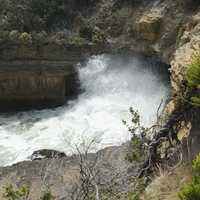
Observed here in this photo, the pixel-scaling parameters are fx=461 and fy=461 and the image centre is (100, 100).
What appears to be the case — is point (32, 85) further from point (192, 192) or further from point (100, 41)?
point (192, 192)

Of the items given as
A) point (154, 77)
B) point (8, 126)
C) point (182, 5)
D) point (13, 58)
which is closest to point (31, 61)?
point (13, 58)

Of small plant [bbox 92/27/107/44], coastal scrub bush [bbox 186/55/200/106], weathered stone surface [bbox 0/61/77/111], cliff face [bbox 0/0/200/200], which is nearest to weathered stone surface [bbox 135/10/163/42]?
cliff face [bbox 0/0/200/200]

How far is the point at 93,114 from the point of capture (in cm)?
1700

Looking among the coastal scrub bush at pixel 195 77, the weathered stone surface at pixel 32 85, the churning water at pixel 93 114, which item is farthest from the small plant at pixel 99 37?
the coastal scrub bush at pixel 195 77

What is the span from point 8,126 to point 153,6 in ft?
23.7

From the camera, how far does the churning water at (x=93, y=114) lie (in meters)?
14.9

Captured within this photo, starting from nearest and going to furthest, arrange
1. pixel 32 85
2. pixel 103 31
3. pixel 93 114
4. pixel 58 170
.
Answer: pixel 58 170
pixel 93 114
pixel 32 85
pixel 103 31

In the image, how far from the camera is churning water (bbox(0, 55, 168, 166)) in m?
14.9

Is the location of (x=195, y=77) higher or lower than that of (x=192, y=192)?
higher

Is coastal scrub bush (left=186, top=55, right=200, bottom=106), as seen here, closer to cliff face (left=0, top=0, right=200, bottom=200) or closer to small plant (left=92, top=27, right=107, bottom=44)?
cliff face (left=0, top=0, right=200, bottom=200)

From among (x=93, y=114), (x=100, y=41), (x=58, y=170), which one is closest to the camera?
(x=58, y=170)

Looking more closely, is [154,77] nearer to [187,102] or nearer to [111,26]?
[111,26]

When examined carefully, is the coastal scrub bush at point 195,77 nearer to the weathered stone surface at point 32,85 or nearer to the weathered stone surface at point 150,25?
the weathered stone surface at point 150,25

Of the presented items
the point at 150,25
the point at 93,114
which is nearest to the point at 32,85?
the point at 93,114
